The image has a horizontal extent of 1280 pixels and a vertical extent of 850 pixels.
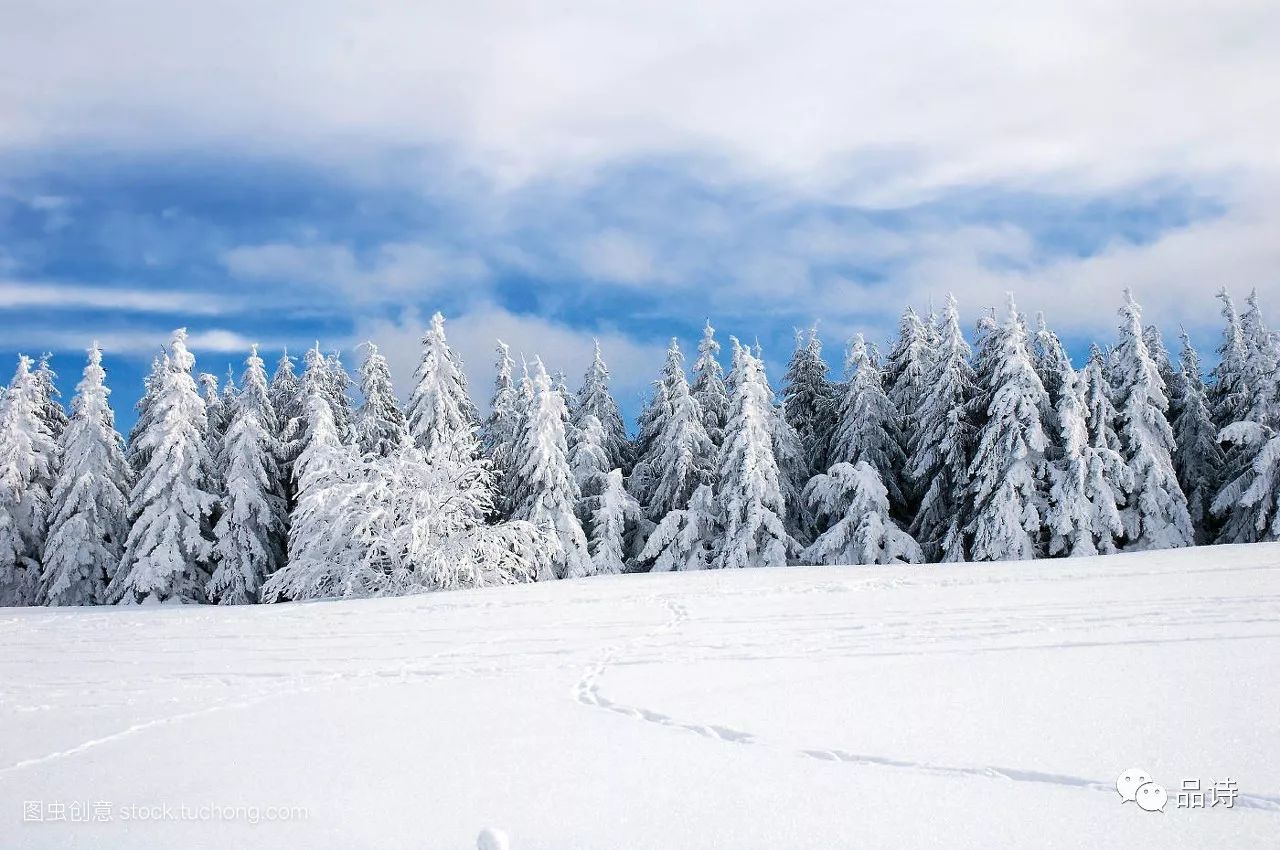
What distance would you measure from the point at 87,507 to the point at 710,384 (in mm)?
26092

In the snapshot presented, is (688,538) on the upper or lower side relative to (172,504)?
lower

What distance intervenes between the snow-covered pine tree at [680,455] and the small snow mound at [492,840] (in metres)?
28.5

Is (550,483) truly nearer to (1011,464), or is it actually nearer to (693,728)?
(1011,464)

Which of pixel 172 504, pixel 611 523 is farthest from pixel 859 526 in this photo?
pixel 172 504

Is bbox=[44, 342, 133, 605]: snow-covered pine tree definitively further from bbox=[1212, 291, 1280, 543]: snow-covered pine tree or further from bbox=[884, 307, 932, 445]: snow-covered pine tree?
bbox=[1212, 291, 1280, 543]: snow-covered pine tree

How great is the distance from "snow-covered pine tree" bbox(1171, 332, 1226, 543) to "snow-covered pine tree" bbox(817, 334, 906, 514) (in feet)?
34.0

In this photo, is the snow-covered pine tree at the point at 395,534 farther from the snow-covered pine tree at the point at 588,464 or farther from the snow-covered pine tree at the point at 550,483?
the snow-covered pine tree at the point at 588,464

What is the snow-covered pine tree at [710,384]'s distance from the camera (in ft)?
119

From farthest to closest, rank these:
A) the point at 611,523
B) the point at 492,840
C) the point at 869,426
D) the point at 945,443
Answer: the point at 869,426 < the point at 611,523 < the point at 945,443 < the point at 492,840

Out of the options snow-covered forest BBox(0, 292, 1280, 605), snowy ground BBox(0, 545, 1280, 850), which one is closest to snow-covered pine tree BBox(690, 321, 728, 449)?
snow-covered forest BBox(0, 292, 1280, 605)

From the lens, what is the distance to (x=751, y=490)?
97.9 ft

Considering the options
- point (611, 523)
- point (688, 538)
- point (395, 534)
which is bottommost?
point (688, 538)

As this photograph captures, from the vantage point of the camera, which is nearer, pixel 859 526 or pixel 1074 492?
pixel 1074 492

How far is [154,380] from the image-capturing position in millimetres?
33750
